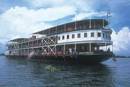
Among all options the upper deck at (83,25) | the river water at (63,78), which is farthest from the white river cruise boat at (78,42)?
the river water at (63,78)

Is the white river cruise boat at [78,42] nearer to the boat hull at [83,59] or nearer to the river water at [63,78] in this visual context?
the boat hull at [83,59]

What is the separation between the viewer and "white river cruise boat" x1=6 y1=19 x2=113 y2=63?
163ft

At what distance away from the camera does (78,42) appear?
52781 mm

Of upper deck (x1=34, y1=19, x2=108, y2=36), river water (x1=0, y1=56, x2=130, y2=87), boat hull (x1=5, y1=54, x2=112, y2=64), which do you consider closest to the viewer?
river water (x1=0, y1=56, x2=130, y2=87)

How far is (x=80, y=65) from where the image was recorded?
49.3 m

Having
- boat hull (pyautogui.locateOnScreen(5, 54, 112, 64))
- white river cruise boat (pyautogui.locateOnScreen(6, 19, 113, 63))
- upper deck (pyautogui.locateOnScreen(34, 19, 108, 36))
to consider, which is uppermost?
upper deck (pyautogui.locateOnScreen(34, 19, 108, 36))

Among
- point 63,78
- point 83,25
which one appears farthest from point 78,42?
point 63,78

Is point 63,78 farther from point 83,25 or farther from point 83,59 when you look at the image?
point 83,25

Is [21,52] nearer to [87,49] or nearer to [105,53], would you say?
[87,49]

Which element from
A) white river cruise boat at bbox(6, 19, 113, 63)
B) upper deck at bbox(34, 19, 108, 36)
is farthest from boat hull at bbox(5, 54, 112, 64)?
upper deck at bbox(34, 19, 108, 36)

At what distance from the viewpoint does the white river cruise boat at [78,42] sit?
49.8 meters

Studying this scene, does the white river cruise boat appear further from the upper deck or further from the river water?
the river water

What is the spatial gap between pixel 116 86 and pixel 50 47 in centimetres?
3917

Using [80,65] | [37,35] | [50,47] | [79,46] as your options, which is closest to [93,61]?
[80,65]
